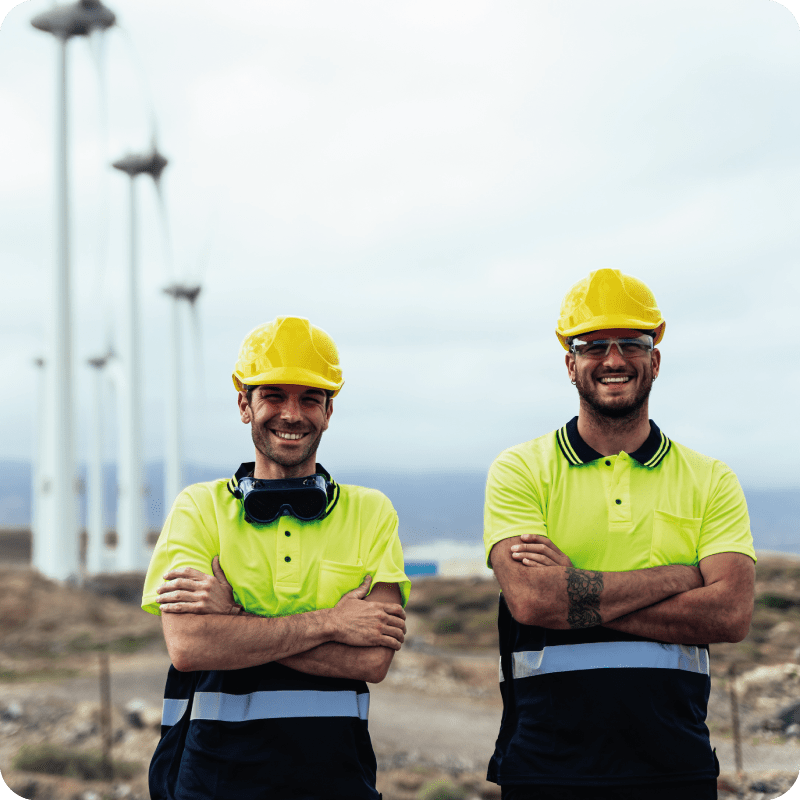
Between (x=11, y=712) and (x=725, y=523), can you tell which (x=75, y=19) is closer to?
(x=11, y=712)

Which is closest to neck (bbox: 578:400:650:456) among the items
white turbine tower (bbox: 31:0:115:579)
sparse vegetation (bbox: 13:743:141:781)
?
sparse vegetation (bbox: 13:743:141:781)

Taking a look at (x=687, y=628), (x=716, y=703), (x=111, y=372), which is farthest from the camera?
(x=111, y=372)

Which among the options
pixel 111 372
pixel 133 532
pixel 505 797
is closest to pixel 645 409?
pixel 505 797

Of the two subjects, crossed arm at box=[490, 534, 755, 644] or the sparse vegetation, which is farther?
the sparse vegetation

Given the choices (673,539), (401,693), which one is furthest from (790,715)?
(673,539)

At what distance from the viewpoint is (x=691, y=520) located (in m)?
5.07

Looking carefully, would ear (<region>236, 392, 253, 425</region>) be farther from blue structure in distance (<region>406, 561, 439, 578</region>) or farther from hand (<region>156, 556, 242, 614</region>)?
blue structure in distance (<region>406, 561, 439, 578</region>)

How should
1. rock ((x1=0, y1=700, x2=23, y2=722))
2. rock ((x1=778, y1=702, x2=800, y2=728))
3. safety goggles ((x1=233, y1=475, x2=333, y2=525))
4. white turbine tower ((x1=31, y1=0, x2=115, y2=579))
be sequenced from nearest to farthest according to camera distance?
safety goggles ((x1=233, y1=475, x2=333, y2=525)) → rock ((x1=778, y1=702, x2=800, y2=728)) → rock ((x1=0, y1=700, x2=23, y2=722)) → white turbine tower ((x1=31, y1=0, x2=115, y2=579))

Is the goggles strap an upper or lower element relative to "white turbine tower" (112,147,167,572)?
lower

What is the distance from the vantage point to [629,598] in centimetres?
475

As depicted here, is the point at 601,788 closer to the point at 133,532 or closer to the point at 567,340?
the point at 567,340

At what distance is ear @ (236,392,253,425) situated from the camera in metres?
5.14

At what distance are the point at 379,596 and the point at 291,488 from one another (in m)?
0.80

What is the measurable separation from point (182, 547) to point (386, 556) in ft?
3.84
